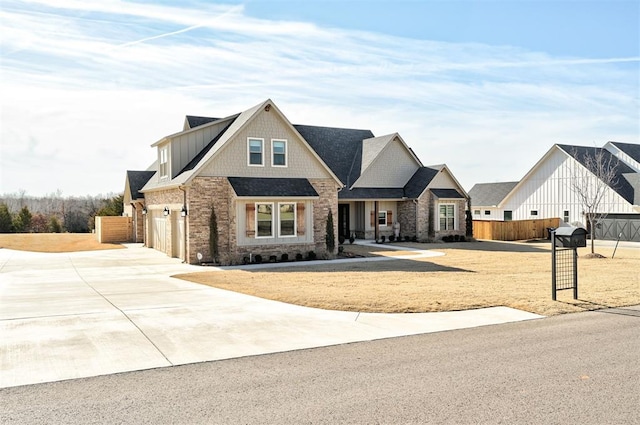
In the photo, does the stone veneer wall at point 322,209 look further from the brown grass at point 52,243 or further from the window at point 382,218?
the brown grass at point 52,243

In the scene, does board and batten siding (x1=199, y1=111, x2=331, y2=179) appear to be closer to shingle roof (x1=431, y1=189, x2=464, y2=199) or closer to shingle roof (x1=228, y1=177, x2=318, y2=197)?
shingle roof (x1=228, y1=177, x2=318, y2=197)

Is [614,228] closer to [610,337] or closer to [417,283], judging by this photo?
[417,283]

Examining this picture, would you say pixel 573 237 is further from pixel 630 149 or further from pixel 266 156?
pixel 630 149

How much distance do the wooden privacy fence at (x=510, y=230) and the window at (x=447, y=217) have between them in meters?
4.05

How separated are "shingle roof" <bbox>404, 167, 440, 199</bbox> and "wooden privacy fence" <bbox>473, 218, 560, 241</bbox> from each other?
6233 mm

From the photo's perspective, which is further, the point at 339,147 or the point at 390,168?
the point at 339,147

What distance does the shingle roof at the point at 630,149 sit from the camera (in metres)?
42.9

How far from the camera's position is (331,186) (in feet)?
85.0

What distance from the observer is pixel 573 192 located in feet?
133

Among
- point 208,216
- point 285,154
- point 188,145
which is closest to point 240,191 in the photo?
point 208,216

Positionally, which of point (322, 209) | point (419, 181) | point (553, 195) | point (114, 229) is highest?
point (419, 181)

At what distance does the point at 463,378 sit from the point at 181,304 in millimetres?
7634

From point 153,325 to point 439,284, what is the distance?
8.97 meters

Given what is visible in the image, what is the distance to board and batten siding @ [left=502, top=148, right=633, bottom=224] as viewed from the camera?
38.8 metres
